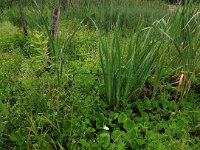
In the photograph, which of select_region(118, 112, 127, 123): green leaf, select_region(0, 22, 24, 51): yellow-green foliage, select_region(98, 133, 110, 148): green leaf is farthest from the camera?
select_region(0, 22, 24, 51): yellow-green foliage

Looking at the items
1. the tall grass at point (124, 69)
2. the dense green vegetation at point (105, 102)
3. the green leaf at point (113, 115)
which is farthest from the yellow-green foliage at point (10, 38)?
the green leaf at point (113, 115)

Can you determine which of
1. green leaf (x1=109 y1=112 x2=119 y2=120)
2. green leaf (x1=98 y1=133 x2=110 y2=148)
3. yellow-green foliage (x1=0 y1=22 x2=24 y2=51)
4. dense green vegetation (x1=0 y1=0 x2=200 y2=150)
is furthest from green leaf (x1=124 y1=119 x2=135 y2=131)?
yellow-green foliage (x1=0 y1=22 x2=24 y2=51)

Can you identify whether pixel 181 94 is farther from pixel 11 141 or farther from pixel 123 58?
pixel 11 141

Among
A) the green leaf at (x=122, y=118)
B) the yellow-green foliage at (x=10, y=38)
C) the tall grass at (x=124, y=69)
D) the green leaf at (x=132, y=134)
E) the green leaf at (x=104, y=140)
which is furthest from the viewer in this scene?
the yellow-green foliage at (x=10, y=38)

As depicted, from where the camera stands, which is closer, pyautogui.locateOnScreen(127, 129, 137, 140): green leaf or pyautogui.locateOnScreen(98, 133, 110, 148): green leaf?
pyautogui.locateOnScreen(98, 133, 110, 148): green leaf

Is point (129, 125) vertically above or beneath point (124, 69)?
beneath

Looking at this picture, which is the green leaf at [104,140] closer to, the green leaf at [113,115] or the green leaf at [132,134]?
the green leaf at [132,134]

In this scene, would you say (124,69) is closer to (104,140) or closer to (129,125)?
(129,125)

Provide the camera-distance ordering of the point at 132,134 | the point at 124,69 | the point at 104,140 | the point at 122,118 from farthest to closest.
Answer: the point at 124,69 → the point at 122,118 → the point at 132,134 → the point at 104,140

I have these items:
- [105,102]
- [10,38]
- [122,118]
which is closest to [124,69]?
[105,102]

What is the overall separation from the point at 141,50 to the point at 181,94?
47 centimetres

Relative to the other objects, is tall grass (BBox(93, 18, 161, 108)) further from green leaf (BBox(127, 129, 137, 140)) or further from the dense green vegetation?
green leaf (BBox(127, 129, 137, 140))

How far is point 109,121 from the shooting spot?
2287mm

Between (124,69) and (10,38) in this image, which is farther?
(10,38)
